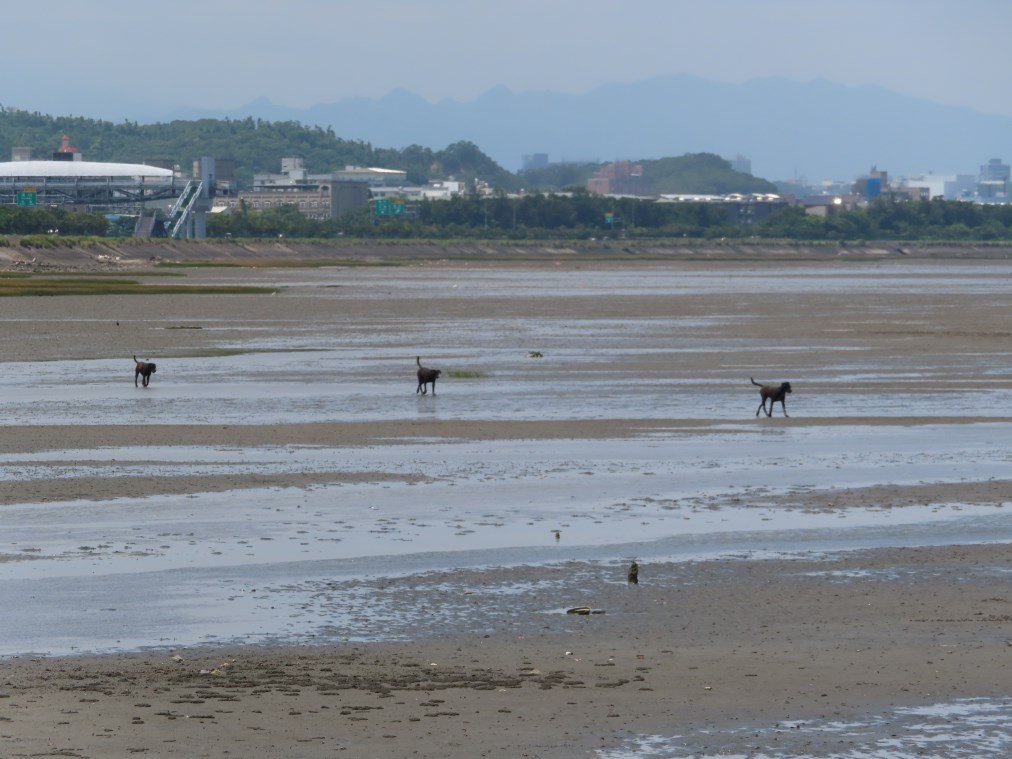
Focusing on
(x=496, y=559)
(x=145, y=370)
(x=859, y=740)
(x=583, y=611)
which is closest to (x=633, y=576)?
(x=583, y=611)

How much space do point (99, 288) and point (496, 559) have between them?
7468cm

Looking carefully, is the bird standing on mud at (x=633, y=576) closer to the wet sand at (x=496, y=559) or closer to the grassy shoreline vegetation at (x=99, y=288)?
the wet sand at (x=496, y=559)

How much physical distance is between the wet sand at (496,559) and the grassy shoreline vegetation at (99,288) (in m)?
42.0

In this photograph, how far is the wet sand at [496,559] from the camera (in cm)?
1184

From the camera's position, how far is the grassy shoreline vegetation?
83.6 m

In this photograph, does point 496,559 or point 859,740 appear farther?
point 496,559

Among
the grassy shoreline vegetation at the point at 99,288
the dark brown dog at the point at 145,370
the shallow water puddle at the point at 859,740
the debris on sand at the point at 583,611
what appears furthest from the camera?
the grassy shoreline vegetation at the point at 99,288

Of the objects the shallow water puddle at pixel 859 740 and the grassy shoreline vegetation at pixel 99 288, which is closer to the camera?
the shallow water puddle at pixel 859 740

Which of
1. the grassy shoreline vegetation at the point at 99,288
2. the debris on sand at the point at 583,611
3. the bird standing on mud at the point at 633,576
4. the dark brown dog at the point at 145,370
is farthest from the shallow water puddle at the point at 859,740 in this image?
the grassy shoreline vegetation at the point at 99,288

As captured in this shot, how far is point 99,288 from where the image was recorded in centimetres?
8919

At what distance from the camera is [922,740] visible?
11.3m

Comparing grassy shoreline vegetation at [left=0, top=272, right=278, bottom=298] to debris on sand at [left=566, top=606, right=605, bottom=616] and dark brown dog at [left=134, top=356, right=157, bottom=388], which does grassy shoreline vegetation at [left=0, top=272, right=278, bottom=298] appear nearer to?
dark brown dog at [left=134, top=356, right=157, bottom=388]

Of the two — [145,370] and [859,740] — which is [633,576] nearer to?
[859,740]

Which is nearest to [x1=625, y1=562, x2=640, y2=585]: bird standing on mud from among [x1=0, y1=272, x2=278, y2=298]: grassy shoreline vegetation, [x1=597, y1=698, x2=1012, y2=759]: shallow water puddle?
[x1=597, y1=698, x2=1012, y2=759]: shallow water puddle
